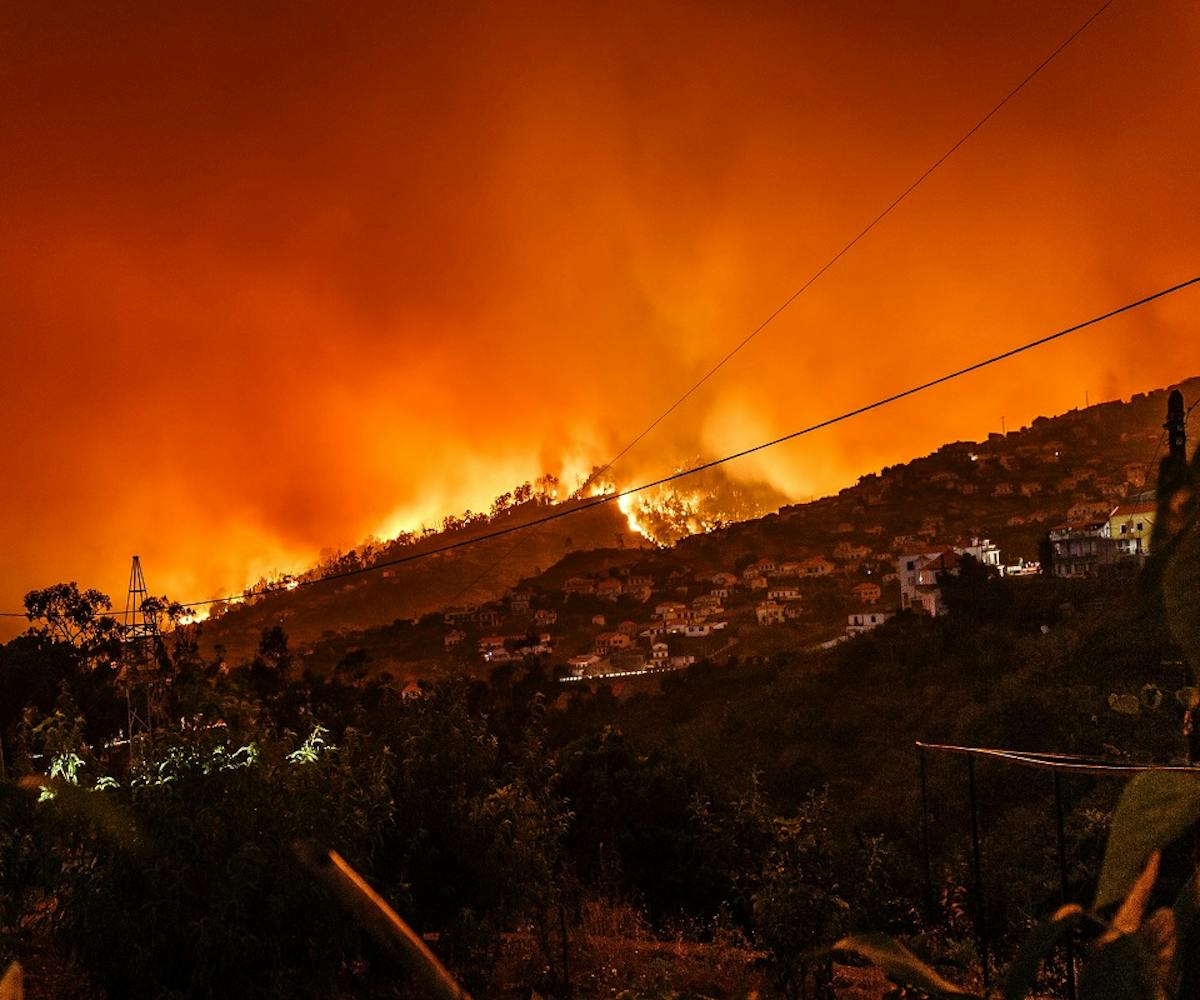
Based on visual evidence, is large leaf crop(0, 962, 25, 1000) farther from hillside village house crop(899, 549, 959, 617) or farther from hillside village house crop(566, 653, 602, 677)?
hillside village house crop(899, 549, 959, 617)

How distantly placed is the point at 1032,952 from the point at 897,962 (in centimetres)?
6

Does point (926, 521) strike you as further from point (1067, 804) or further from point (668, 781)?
point (668, 781)

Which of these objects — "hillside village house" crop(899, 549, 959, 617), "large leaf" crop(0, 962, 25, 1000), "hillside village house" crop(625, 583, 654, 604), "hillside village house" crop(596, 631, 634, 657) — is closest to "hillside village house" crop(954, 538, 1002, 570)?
"hillside village house" crop(899, 549, 959, 617)

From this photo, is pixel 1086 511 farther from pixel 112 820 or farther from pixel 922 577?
pixel 112 820

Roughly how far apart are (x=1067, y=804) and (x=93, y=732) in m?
17.1

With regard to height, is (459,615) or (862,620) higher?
(459,615)

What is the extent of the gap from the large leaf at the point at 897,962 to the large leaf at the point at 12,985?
32cm

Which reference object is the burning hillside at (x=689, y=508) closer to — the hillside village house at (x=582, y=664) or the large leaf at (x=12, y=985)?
the hillside village house at (x=582, y=664)

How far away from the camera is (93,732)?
2070cm

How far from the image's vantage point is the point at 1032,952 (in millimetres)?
430

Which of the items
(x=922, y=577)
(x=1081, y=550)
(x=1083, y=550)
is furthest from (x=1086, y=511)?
(x=1083, y=550)

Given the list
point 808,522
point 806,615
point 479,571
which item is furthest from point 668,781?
point 479,571

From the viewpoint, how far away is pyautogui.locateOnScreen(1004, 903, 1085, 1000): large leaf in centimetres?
43

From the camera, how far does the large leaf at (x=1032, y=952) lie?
1.40 feet
